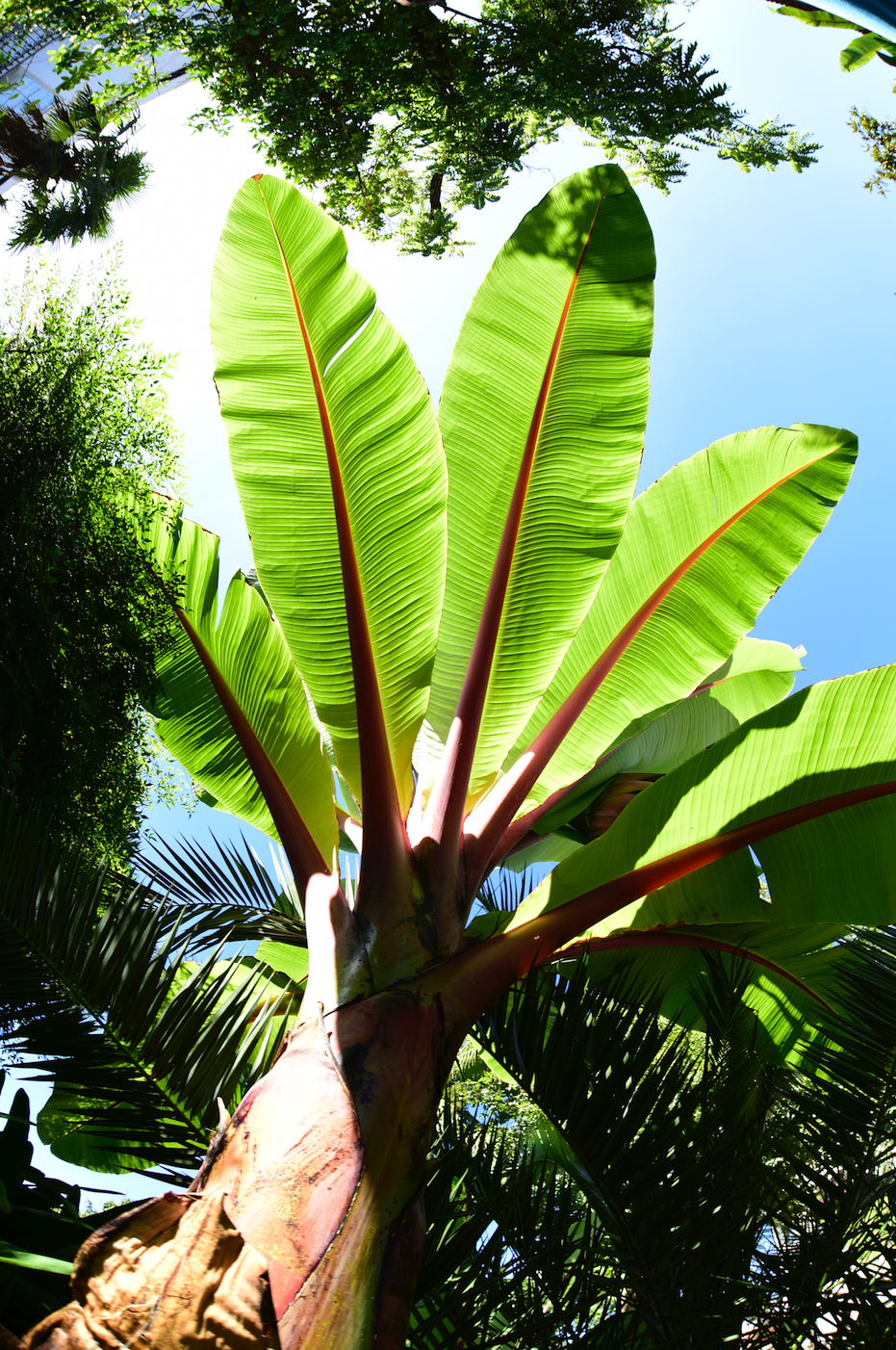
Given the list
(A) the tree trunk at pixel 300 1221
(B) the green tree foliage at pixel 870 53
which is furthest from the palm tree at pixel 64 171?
(A) the tree trunk at pixel 300 1221

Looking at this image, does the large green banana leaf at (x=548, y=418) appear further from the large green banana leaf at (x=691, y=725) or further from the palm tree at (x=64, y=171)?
the palm tree at (x=64, y=171)

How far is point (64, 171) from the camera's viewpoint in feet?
27.7

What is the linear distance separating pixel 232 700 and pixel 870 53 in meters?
6.39

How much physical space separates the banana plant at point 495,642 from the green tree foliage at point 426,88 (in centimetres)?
412

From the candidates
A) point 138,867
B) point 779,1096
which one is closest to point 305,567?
point 138,867

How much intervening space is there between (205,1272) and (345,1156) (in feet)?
1.37

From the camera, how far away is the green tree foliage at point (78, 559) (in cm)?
252

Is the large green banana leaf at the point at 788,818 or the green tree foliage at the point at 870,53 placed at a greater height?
the green tree foliage at the point at 870,53

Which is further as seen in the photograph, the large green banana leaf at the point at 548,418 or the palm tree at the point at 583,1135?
A: the large green banana leaf at the point at 548,418

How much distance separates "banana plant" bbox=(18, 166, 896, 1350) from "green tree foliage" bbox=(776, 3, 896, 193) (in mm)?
1855

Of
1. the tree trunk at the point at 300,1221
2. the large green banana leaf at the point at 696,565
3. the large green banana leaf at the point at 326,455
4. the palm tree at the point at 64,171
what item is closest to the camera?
the tree trunk at the point at 300,1221

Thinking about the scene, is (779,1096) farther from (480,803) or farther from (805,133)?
(805,133)

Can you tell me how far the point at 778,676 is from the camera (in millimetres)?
4109

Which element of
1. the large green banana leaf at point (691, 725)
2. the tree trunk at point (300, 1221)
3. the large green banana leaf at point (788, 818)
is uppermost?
the large green banana leaf at point (691, 725)
